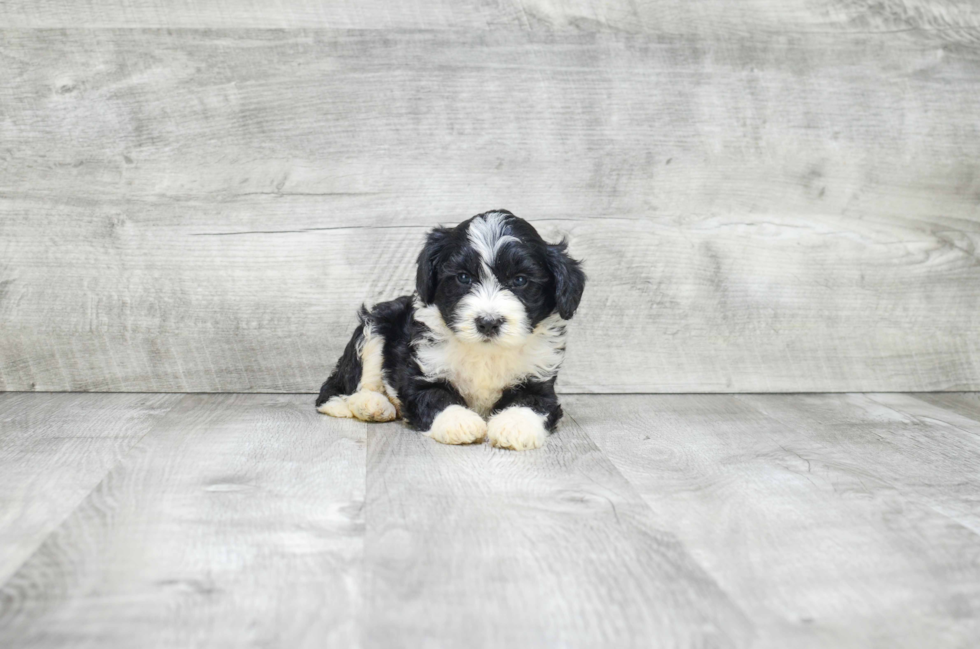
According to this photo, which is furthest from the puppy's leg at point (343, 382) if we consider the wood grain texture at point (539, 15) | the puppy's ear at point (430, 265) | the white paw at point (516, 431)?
the wood grain texture at point (539, 15)

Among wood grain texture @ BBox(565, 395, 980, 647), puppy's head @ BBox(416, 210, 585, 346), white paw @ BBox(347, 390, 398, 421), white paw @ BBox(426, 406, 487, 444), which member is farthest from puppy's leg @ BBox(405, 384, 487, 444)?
wood grain texture @ BBox(565, 395, 980, 647)

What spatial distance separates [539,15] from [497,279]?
5.12 feet

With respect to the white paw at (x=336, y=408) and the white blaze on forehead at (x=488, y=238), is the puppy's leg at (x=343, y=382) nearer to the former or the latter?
the white paw at (x=336, y=408)

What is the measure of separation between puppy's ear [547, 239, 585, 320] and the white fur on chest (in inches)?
5.8

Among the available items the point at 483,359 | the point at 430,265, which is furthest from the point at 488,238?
the point at 483,359

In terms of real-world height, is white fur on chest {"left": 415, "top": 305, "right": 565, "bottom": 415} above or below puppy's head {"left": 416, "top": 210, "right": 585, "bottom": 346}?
below

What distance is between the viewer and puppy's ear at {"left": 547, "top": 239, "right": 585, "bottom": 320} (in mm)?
2869

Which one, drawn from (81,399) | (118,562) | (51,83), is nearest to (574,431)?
(118,562)

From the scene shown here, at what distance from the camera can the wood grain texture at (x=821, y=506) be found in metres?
1.56

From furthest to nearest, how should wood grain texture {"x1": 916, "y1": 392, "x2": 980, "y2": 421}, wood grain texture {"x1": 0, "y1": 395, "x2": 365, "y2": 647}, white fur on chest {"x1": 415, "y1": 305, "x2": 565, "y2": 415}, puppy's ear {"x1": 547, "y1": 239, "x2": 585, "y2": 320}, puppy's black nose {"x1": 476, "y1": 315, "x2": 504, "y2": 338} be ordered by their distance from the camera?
wood grain texture {"x1": 916, "y1": 392, "x2": 980, "y2": 421}, white fur on chest {"x1": 415, "y1": 305, "x2": 565, "y2": 415}, puppy's ear {"x1": 547, "y1": 239, "x2": 585, "y2": 320}, puppy's black nose {"x1": 476, "y1": 315, "x2": 504, "y2": 338}, wood grain texture {"x1": 0, "y1": 395, "x2": 365, "y2": 647}

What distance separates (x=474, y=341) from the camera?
2775 mm

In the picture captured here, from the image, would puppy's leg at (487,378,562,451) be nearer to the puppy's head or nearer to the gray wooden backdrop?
the puppy's head

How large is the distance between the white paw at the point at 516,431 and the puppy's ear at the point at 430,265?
489 millimetres

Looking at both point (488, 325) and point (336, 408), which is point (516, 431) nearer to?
point (488, 325)
